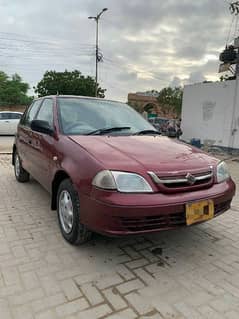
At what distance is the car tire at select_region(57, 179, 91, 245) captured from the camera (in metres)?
2.77

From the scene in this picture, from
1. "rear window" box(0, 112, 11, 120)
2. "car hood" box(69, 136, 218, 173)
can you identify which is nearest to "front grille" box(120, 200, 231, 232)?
"car hood" box(69, 136, 218, 173)

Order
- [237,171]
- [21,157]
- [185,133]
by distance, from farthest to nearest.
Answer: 1. [185,133]
2. [237,171]
3. [21,157]

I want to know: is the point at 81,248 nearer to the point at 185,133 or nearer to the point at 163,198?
the point at 163,198

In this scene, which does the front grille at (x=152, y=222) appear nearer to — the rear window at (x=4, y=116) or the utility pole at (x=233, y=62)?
the utility pole at (x=233, y=62)

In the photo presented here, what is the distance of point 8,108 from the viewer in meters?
34.1

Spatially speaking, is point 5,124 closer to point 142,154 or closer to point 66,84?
point 142,154

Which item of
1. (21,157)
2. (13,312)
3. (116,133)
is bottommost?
(13,312)

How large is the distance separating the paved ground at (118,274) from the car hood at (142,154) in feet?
3.01

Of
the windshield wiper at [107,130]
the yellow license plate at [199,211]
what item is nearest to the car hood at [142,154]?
the windshield wiper at [107,130]

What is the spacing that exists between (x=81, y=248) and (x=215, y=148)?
9622 mm

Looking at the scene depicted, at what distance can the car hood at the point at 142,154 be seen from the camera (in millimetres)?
2543

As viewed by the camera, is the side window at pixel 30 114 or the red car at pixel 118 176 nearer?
the red car at pixel 118 176

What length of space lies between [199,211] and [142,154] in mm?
727

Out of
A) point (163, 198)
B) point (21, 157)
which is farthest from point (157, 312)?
point (21, 157)
